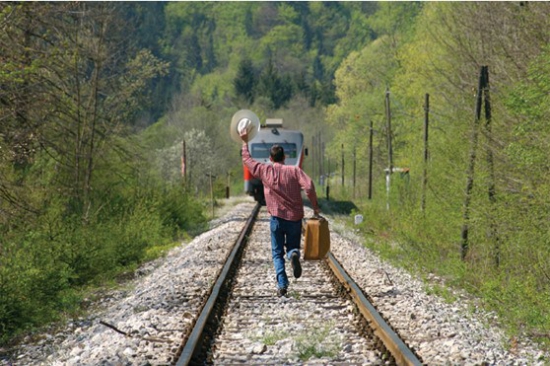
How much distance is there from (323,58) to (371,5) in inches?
944

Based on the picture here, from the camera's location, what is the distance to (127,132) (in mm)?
19844

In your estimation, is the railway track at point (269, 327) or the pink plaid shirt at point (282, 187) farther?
the pink plaid shirt at point (282, 187)

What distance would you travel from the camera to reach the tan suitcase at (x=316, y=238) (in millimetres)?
9180

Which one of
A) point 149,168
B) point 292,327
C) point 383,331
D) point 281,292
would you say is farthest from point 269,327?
point 149,168

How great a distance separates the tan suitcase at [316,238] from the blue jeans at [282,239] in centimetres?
13

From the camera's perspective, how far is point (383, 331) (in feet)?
21.7

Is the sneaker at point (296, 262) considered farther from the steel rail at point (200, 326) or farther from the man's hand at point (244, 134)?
the man's hand at point (244, 134)

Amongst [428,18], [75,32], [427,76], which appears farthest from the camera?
[428,18]

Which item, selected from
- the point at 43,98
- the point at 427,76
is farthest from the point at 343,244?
the point at 427,76

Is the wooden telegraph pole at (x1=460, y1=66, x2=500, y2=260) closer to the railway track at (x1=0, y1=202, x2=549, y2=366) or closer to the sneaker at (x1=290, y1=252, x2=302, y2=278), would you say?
the railway track at (x1=0, y1=202, x2=549, y2=366)

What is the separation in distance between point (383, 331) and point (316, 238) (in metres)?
2.70

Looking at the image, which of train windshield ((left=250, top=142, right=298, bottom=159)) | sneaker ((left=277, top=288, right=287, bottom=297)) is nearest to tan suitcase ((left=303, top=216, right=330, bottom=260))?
sneaker ((left=277, top=288, right=287, bottom=297))

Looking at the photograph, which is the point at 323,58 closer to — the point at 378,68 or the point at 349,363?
the point at 378,68

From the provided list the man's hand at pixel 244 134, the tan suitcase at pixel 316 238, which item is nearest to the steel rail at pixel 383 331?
the tan suitcase at pixel 316 238
